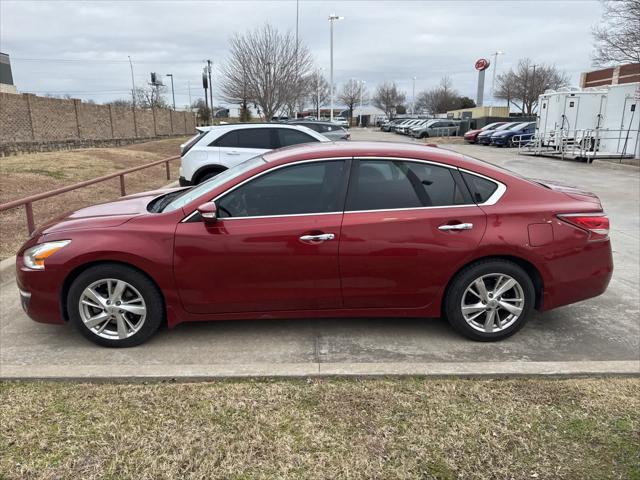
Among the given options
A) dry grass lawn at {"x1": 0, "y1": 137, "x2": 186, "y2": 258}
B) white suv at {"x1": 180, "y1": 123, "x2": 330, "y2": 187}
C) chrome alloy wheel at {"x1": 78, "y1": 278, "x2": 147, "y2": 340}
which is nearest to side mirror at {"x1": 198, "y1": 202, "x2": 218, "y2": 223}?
chrome alloy wheel at {"x1": 78, "y1": 278, "x2": 147, "y2": 340}

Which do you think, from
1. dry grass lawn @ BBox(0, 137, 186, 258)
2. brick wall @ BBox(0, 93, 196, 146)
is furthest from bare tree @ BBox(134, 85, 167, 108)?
dry grass lawn @ BBox(0, 137, 186, 258)

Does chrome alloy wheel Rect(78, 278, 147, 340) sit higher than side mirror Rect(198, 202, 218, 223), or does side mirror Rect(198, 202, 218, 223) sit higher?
side mirror Rect(198, 202, 218, 223)

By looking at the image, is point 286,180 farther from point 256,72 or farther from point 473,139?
point 473,139

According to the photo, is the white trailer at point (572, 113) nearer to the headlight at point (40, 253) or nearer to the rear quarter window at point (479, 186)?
the rear quarter window at point (479, 186)

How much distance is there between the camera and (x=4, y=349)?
3799mm

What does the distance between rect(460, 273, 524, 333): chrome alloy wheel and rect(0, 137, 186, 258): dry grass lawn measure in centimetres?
560

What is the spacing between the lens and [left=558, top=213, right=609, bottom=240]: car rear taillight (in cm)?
380

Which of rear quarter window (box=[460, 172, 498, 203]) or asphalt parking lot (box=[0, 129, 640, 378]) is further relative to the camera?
rear quarter window (box=[460, 172, 498, 203])

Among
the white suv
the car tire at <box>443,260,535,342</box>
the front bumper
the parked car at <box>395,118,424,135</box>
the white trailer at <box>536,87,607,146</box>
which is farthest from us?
the parked car at <box>395,118,424,135</box>

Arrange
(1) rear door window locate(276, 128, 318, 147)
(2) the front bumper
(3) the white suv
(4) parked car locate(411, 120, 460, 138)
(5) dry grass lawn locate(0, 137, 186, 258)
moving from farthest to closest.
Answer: (4) parked car locate(411, 120, 460, 138)
(1) rear door window locate(276, 128, 318, 147)
(3) the white suv
(5) dry grass lawn locate(0, 137, 186, 258)
(2) the front bumper

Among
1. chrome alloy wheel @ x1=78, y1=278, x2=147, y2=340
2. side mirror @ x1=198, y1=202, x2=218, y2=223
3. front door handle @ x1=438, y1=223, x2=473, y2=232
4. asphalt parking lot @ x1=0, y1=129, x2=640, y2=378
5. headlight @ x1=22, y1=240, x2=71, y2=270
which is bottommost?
asphalt parking lot @ x1=0, y1=129, x2=640, y2=378

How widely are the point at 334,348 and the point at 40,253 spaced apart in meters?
2.35

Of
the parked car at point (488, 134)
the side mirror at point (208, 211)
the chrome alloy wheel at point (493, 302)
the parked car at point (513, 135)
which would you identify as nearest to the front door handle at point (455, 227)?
the chrome alloy wheel at point (493, 302)

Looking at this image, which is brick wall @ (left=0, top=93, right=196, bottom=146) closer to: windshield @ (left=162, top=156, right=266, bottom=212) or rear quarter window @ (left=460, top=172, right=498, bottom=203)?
windshield @ (left=162, top=156, right=266, bottom=212)
